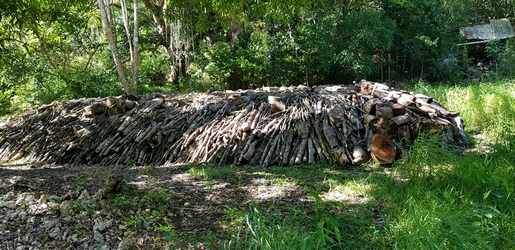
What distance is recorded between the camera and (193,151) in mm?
5043

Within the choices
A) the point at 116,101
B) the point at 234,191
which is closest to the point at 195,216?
the point at 234,191

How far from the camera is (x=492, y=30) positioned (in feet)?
45.6

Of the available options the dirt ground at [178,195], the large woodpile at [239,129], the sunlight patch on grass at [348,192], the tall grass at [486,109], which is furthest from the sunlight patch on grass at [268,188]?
the tall grass at [486,109]

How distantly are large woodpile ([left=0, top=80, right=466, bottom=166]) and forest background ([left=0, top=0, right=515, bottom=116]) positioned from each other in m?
2.86

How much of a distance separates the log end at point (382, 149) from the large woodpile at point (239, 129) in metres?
0.01

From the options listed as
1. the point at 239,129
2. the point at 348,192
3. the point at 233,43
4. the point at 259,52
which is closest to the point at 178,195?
the point at 348,192

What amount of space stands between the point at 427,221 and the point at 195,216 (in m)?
1.61

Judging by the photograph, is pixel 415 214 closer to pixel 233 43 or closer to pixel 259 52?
pixel 259 52

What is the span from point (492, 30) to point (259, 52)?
9.71 meters

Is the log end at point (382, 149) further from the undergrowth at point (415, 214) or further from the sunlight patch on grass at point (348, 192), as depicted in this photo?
the sunlight patch on grass at point (348, 192)

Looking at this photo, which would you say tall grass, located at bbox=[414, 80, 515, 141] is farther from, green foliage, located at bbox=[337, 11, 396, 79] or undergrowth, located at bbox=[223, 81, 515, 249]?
green foliage, located at bbox=[337, 11, 396, 79]

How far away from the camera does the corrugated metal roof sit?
1358 centimetres

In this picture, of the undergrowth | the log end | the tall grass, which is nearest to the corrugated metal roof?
the tall grass

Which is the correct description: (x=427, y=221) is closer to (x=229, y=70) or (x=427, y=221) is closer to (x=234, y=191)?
(x=234, y=191)
